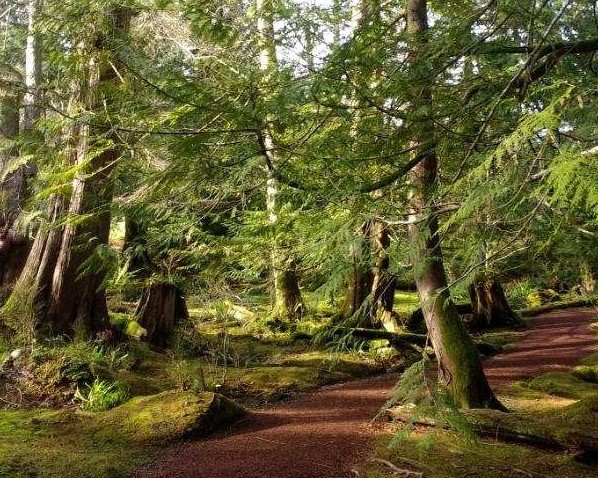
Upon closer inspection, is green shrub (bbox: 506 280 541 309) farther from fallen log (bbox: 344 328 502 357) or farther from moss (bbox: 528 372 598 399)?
moss (bbox: 528 372 598 399)

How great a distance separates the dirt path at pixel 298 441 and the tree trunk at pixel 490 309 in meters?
5.20

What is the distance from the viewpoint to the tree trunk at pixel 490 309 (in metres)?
14.0

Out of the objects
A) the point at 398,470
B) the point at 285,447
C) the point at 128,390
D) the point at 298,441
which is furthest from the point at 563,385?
the point at 128,390

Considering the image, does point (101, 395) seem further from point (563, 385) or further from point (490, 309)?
point (490, 309)

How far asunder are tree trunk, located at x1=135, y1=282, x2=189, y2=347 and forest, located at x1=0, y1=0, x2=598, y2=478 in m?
0.05

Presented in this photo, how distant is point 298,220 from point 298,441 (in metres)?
2.50

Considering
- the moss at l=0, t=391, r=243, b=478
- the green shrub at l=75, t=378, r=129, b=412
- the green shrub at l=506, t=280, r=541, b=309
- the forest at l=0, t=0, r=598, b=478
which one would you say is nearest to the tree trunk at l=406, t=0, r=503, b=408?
the forest at l=0, t=0, r=598, b=478

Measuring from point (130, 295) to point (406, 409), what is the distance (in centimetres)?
902

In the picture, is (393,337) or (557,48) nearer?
(557,48)

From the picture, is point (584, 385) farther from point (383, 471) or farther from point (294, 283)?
point (294, 283)

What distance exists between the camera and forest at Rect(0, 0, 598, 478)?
3363 mm

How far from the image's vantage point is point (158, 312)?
964 cm

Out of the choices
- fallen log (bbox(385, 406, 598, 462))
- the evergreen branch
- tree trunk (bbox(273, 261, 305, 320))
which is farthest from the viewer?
tree trunk (bbox(273, 261, 305, 320))

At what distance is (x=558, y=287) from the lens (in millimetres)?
21234
